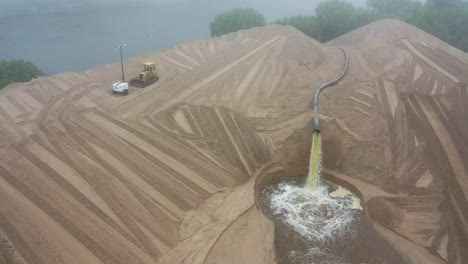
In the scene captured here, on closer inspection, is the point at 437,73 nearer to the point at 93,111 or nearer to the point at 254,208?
the point at 254,208

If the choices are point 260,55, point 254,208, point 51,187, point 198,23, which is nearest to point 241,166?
point 254,208

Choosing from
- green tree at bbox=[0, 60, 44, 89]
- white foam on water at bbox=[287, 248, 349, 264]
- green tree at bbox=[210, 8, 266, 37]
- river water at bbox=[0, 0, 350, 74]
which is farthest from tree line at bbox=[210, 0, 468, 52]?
white foam on water at bbox=[287, 248, 349, 264]

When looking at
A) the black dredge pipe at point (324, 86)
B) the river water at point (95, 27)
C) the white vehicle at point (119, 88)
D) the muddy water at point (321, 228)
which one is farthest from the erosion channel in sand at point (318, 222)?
the river water at point (95, 27)

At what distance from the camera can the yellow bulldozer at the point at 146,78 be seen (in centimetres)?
2150

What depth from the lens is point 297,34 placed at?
2686 cm

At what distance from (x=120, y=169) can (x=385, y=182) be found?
10941 millimetres

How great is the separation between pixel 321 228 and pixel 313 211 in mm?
875

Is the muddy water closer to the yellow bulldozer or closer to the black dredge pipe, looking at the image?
the black dredge pipe

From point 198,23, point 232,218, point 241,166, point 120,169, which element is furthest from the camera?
point 198,23

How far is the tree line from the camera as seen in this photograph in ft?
126

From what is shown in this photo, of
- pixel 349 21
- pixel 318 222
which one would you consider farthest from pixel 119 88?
Result: pixel 349 21

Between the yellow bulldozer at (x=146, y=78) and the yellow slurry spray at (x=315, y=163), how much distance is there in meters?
12.2

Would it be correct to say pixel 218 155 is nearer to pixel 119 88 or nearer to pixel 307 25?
pixel 119 88

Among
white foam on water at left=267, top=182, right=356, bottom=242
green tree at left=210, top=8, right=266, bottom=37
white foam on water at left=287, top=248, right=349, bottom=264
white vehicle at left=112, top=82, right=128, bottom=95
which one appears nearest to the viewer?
white foam on water at left=287, top=248, right=349, bottom=264
